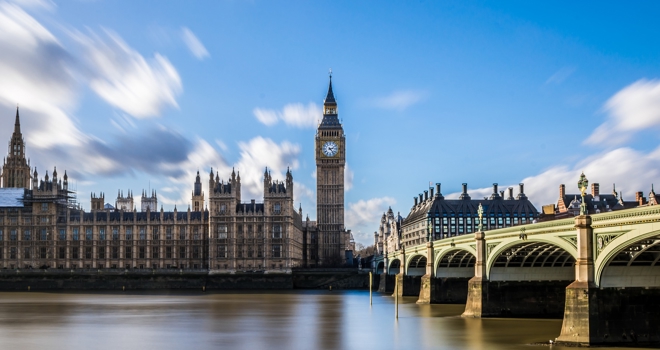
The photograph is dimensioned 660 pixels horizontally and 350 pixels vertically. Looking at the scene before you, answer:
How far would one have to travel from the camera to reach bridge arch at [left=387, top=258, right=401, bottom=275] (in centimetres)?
12263

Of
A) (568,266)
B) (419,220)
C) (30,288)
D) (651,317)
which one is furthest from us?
(419,220)

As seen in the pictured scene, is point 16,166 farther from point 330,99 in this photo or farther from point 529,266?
point 529,266

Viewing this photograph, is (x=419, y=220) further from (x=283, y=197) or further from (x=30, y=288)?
(x=30, y=288)

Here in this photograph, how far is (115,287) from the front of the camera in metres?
128

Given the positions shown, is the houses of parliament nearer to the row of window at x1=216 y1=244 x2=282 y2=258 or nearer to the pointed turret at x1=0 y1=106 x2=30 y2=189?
the row of window at x1=216 y1=244 x2=282 y2=258

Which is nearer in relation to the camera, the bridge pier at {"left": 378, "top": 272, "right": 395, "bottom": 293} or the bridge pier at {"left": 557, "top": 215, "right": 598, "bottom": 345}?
the bridge pier at {"left": 557, "top": 215, "right": 598, "bottom": 345}

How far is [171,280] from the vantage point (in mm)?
130250

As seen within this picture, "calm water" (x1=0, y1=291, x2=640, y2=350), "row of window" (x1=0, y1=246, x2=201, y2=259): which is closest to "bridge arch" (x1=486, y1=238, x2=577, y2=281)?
"calm water" (x1=0, y1=291, x2=640, y2=350)

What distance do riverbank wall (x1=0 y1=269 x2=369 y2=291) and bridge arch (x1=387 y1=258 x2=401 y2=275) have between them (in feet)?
15.4

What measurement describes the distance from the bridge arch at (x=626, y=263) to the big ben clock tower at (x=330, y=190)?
374ft

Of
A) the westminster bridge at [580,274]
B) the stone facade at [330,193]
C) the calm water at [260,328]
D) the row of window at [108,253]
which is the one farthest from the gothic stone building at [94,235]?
the westminster bridge at [580,274]

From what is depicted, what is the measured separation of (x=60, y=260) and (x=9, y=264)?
335 inches

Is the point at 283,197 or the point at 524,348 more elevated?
the point at 283,197

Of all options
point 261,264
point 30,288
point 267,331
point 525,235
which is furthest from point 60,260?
point 525,235
